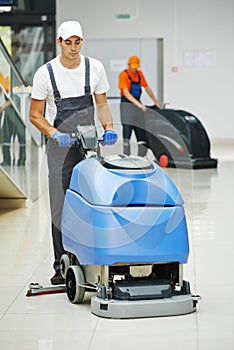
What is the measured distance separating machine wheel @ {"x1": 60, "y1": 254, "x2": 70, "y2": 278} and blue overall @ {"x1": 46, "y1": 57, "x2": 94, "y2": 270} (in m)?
0.18

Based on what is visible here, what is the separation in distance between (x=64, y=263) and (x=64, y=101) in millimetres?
930

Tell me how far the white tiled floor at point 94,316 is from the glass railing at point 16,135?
44.9 inches

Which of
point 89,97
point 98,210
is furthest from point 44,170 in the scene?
point 98,210

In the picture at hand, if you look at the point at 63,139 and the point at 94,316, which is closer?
the point at 94,316

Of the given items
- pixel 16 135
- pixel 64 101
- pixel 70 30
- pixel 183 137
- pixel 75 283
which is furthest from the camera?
pixel 183 137

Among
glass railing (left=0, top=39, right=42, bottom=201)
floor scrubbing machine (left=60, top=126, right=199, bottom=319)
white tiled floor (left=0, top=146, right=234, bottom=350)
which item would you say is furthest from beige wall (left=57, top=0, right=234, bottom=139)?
floor scrubbing machine (left=60, top=126, right=199, bottom=319)

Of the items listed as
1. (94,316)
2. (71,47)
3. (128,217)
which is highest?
(71,47)

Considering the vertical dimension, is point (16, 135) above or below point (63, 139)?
below

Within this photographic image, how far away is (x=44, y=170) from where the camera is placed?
5.35 meters

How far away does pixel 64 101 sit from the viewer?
5016 millimetres

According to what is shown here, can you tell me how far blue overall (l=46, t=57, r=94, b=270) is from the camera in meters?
5.02

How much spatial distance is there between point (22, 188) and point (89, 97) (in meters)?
3.78

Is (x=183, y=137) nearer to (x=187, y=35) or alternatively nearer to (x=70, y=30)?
(x=187, y=35)

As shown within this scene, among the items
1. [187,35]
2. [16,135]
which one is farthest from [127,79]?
[187,35]
